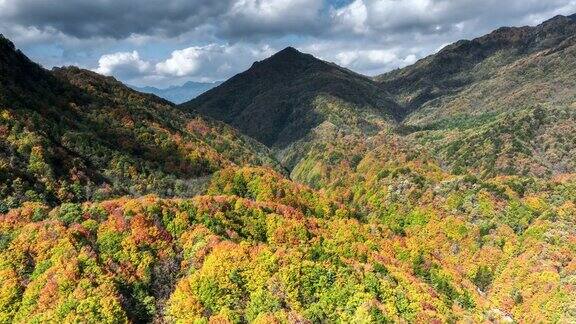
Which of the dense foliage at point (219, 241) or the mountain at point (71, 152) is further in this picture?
the mountain at point (71, 152)

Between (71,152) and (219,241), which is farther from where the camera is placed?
(71,152)

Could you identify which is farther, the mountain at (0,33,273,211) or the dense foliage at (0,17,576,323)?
the mountain at (0,33,273,211)

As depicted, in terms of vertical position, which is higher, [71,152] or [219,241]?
[71,152]

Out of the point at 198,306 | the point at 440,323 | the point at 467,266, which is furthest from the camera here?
the point at 467,266

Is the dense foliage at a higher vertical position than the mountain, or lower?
lower

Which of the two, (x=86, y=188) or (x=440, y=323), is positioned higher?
(x=86, y=188)

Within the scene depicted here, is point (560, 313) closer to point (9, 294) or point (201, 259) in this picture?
point (201, 259)

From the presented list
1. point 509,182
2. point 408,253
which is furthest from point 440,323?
point 509,182

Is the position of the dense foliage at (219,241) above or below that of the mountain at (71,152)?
below
